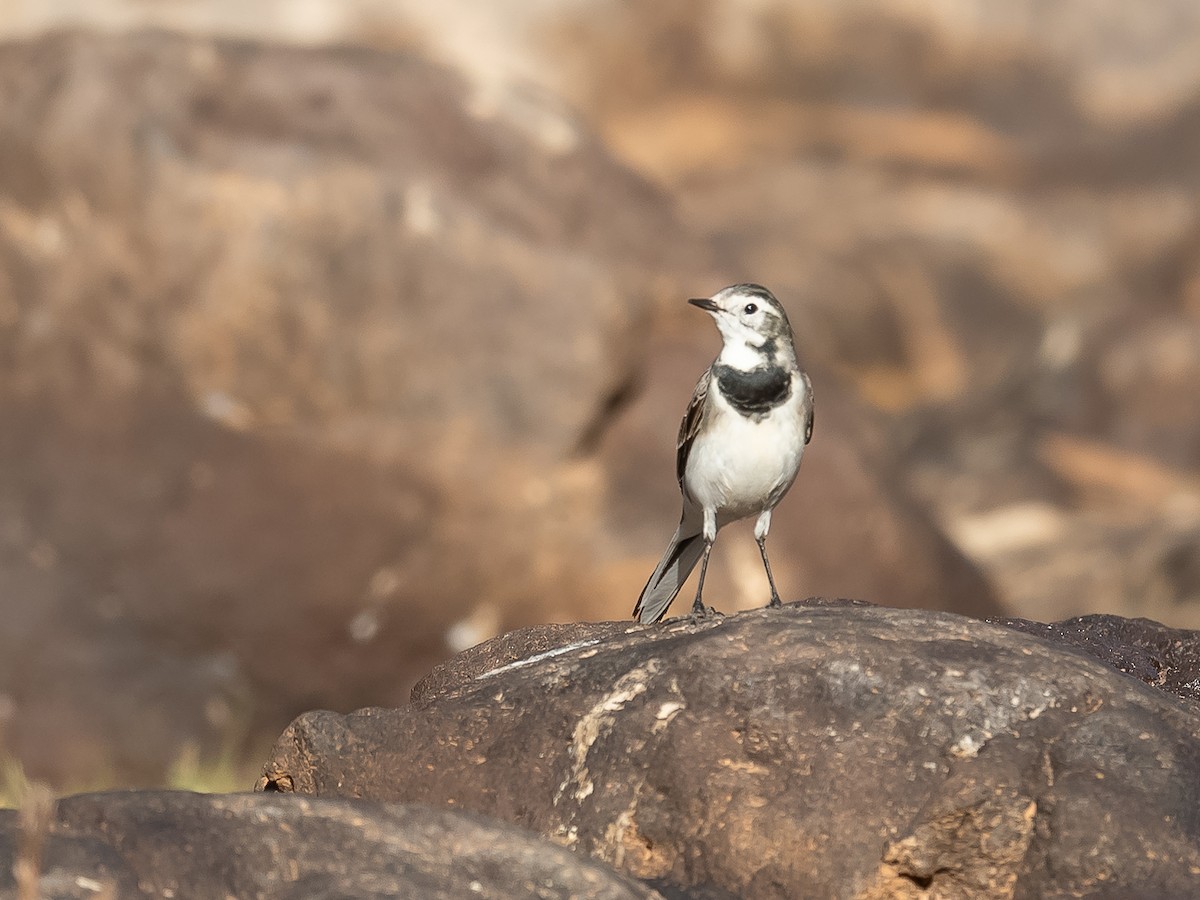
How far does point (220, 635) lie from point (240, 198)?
2660 millimetres

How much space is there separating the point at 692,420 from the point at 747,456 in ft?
1.60

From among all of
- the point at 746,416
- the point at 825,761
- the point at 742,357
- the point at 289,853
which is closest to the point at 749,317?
the point at 742,357

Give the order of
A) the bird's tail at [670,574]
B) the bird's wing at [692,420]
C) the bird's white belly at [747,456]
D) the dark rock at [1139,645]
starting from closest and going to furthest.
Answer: the dark rock at [1139,645] < the bird's white belly at [747,456] < the bird's wing at [692,420] < the bird's tail at [670,574]

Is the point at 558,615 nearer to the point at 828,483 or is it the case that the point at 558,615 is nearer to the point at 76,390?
the point at 828,483

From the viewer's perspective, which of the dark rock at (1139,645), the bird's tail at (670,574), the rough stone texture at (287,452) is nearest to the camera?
the dark rock at (1139,645)

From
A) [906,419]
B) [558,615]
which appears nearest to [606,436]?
[558,615]

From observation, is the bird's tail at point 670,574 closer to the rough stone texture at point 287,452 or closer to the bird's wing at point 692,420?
the bird's wing at point 692,420

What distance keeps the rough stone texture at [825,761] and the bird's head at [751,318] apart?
6.11 ft

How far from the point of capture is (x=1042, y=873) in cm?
417

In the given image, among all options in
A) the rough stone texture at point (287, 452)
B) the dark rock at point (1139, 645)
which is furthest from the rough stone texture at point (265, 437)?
the dark rock at point (1139, 645)

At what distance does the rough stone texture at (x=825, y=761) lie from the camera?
422 cm

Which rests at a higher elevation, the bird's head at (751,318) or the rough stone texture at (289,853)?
the bird's head at (751,318)

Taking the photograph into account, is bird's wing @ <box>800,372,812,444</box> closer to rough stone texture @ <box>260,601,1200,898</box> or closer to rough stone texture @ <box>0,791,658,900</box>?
rough stone texture @ <box>260,601,1200,898</box>

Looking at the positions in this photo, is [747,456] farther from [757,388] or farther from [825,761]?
[825,761]
